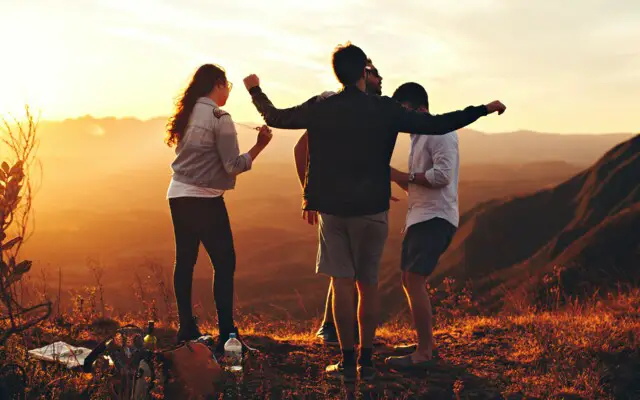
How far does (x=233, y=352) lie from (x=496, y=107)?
2376mm

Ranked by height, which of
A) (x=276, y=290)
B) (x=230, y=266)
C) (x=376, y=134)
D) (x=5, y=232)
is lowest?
(x=276, y=290)

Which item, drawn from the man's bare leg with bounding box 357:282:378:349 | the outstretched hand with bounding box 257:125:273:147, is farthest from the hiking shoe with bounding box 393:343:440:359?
the outstretched hand with bounding box 257:125:273:147

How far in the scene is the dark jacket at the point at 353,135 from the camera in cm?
402

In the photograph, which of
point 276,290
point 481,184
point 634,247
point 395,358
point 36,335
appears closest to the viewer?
point 395,358

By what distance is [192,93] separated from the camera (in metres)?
4.78

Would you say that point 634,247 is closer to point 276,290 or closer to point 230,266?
point 230,266

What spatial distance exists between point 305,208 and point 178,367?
1218 millimetres

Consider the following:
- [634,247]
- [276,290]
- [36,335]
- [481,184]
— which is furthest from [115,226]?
[36,335]

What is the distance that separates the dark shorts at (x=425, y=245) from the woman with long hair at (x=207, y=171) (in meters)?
1.24

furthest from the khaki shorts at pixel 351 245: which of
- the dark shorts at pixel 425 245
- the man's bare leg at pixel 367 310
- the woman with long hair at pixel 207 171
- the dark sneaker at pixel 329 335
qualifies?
the dark sneaker at pixel 329 335

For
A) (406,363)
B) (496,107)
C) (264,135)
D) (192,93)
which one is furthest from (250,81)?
(406,363)

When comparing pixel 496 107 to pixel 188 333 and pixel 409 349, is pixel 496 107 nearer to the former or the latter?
pixel 409 349

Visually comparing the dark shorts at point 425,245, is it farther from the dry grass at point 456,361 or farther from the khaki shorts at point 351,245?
the dry grass at point 456,361

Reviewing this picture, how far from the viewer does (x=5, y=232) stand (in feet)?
13.3
